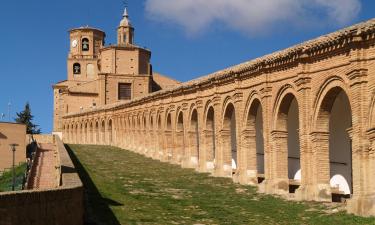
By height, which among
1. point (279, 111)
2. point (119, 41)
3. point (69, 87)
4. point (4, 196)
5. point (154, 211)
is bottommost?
point (154, 211)

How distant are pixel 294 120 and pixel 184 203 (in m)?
8.57

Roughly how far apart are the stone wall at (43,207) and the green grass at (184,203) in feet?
7.55

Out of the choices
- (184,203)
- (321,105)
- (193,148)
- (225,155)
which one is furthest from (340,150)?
(193,148)

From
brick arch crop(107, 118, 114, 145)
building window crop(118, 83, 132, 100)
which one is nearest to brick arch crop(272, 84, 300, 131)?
brick arch crop(107, 118, 114, 145)

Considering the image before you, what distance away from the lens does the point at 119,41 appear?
64438 mm

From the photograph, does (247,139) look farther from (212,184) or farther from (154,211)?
(154,211)

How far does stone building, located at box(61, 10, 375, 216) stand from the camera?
16156 mm

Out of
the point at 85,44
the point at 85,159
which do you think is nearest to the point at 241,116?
the point at 85,159

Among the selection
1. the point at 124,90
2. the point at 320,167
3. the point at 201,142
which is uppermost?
the point at 124,90

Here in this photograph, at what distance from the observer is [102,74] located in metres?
60.4

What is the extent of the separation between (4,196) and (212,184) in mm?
15799

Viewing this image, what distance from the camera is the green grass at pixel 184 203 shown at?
14766 millimetres

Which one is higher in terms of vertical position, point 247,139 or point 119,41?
point 119,41

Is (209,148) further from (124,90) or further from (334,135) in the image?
(124,90)
